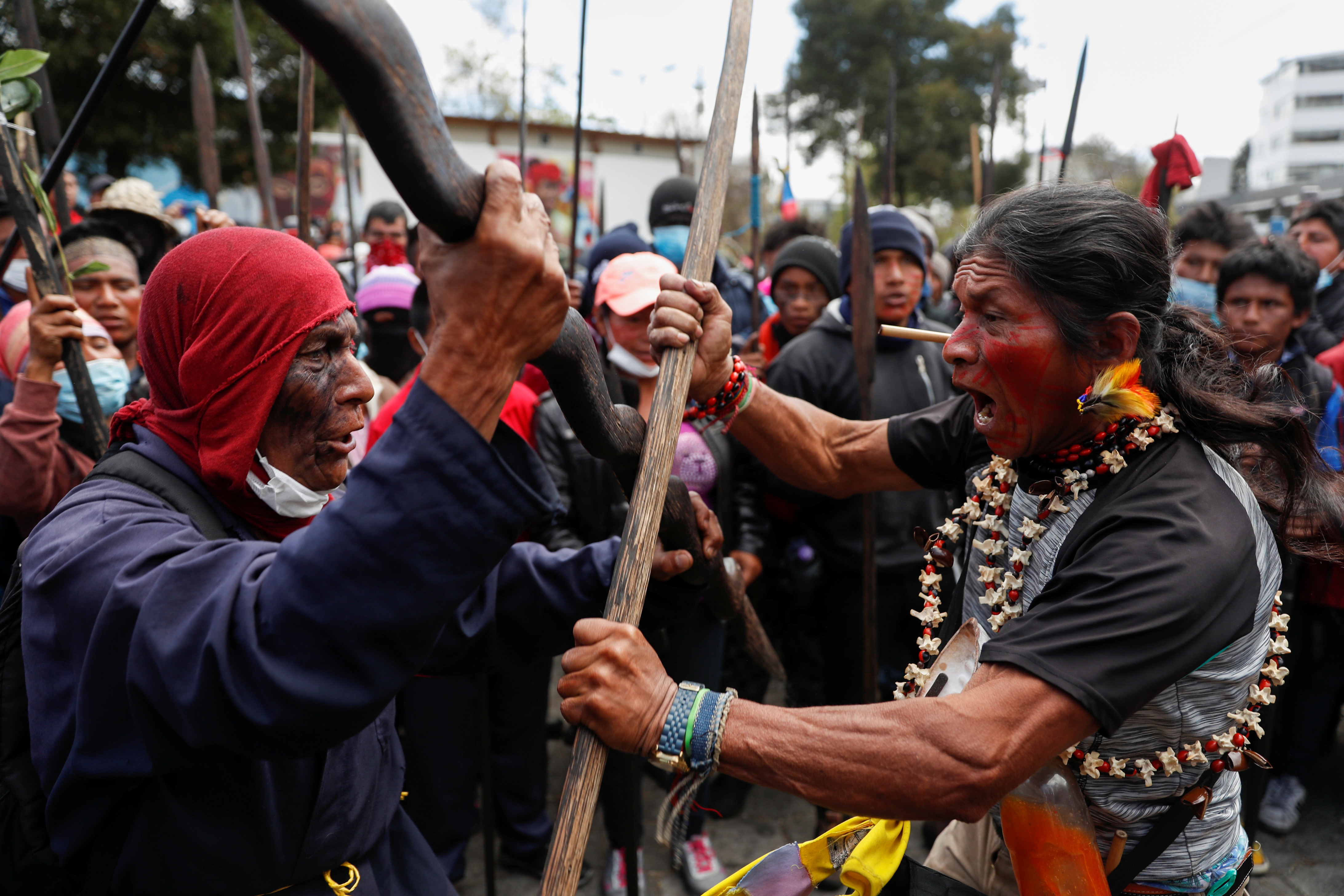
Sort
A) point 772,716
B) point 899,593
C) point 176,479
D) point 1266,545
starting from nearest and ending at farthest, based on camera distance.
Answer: point 176,479 < point 772,716 < point 1266,545 < point 899,593

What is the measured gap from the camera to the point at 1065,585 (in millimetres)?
1567

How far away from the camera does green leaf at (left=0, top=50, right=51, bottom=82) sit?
213 cm

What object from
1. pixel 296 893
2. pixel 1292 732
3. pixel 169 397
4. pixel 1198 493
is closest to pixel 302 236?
pixel 169 397

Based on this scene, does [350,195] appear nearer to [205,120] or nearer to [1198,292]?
[205,120]

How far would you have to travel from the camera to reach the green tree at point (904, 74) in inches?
1069

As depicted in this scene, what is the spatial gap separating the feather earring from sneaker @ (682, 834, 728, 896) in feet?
8.57

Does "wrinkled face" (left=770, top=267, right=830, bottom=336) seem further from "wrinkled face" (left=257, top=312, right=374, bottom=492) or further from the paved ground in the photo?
"wrinkled face" (left=257, top=312, right=374, bottom=492)

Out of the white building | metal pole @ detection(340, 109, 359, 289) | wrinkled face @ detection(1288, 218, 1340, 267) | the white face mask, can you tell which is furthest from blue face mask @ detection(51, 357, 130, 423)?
the white building

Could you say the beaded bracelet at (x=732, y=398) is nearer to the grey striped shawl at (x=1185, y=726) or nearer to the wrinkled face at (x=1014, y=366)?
the wrinkled face at (x=1014, y=366)

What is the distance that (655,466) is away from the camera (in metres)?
1.50

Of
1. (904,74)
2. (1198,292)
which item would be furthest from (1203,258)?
(904,74)

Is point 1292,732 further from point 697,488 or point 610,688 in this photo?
point 610,688

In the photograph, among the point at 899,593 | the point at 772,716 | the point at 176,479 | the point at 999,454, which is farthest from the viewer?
the point at 899,593

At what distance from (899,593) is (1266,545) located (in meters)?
2.24
